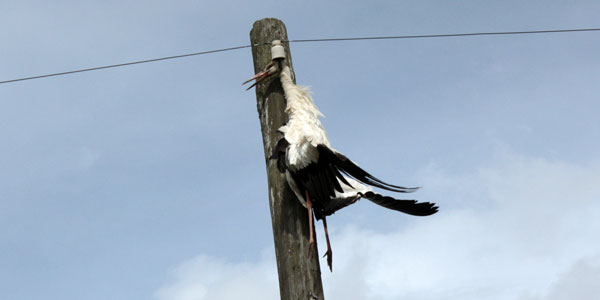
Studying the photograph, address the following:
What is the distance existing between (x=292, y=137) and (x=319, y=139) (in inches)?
7.5

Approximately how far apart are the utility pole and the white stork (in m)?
0.09

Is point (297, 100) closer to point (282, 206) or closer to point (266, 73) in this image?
point (266, 73)

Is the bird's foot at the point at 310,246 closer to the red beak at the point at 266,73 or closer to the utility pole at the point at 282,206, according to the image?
the utility pole at the point at 282,206

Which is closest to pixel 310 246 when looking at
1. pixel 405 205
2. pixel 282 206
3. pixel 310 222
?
pixel 310 222

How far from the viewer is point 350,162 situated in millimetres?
4441

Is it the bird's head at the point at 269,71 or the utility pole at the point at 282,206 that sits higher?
the bird's head at the point at 269,71

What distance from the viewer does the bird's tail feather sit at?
4926 millimetres

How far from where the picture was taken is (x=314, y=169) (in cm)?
449

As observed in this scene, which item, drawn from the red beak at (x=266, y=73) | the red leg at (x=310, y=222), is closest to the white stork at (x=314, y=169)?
the red leg at (x=310, y=222)

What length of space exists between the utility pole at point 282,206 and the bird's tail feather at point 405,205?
640 mm

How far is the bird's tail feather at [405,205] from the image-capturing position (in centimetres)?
493

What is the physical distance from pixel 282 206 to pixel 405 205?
107cm

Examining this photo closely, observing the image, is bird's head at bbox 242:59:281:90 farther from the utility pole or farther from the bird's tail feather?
the bird's tail feather

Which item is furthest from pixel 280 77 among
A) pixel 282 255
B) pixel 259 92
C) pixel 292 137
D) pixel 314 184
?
pixel 282 255
